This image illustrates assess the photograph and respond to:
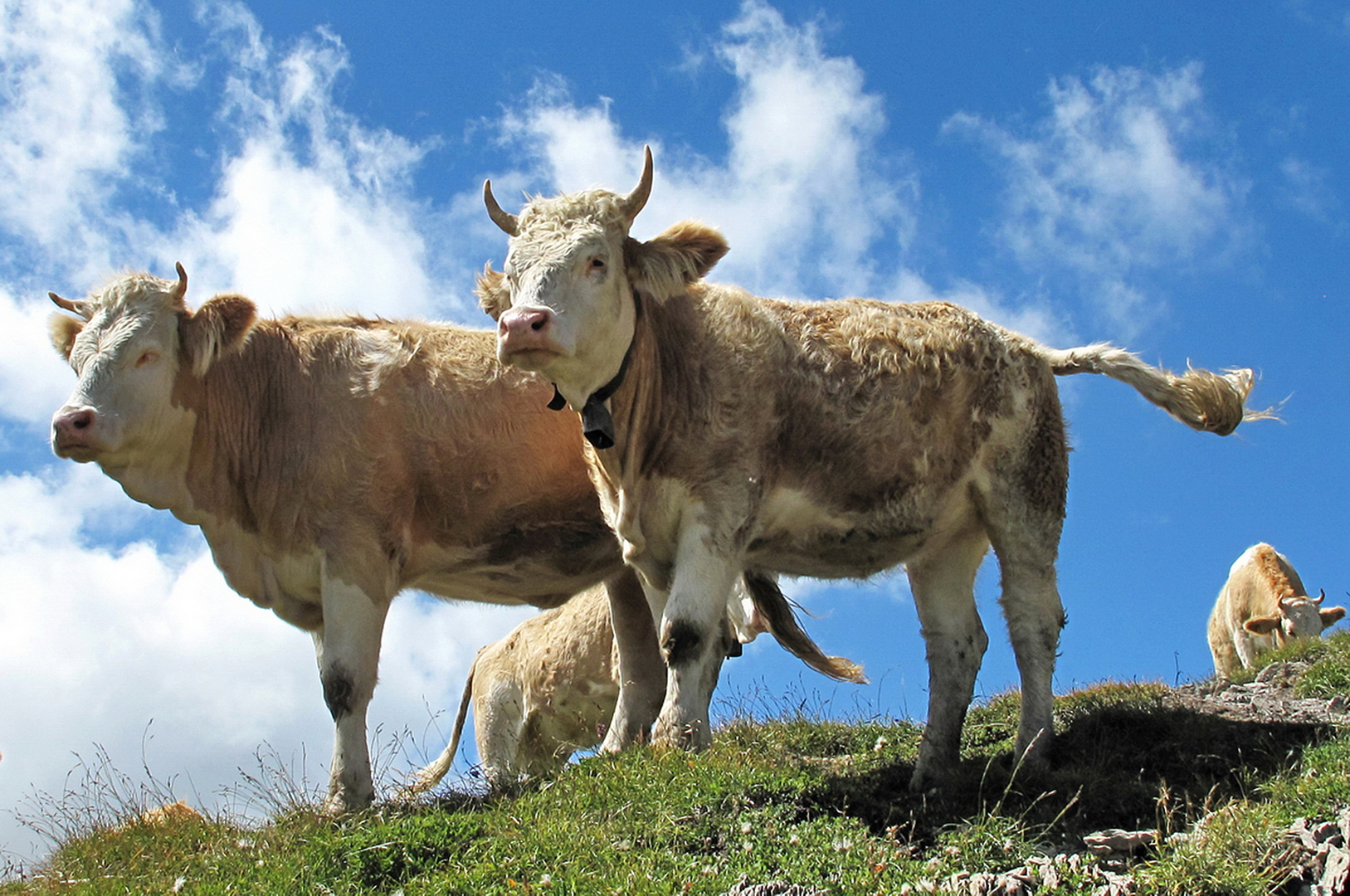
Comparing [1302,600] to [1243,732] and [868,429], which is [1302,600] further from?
[868,429]

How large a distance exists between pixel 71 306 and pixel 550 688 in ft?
17.2

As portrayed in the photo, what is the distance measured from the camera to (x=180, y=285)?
33.5 feet

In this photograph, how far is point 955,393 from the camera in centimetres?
918

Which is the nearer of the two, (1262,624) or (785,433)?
(785,433)

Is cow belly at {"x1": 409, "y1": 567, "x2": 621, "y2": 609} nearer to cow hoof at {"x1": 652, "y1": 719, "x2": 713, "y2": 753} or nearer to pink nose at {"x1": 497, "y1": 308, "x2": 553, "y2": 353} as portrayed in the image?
cow hoof at {"x1": 652, "y1": 719, "x2": 713, "y2": 753}

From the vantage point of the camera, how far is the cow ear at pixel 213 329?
1005 cm

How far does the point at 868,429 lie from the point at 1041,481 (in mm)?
1394

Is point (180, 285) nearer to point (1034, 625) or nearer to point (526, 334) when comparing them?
point (526, 334)

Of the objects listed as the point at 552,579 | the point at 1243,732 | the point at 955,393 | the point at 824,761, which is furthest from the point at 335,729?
the point at 1243,732

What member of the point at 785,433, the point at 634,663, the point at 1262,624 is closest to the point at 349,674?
the point at 634,663

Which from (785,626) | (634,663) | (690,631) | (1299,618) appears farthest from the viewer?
(1299,618)

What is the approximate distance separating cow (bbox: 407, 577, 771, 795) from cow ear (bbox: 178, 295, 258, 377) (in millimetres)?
3712

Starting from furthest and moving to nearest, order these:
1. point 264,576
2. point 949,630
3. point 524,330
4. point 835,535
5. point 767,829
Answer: point 264,576, point 949,630, point 835,535, point 524,330, point 767,829

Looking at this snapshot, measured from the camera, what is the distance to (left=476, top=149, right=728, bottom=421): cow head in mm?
7980
